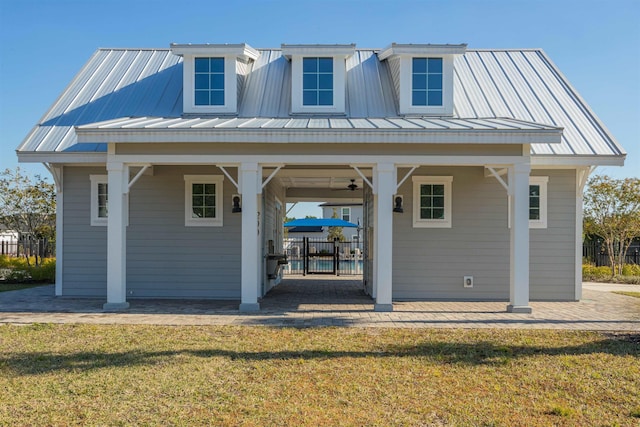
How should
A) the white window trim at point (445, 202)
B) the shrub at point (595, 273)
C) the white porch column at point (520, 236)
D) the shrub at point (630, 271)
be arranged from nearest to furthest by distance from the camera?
the white porch column at point (520, 236)
the white window trim at point (445, 202)
the shrub at point (595, 273)
the shrub at point (630, 271)

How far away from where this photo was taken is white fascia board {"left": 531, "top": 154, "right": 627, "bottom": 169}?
10.7 metres

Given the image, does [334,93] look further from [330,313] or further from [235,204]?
[330,313]

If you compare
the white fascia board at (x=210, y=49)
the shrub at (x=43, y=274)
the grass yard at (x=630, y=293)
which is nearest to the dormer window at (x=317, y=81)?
the white fascia board at (x=210, y=49)

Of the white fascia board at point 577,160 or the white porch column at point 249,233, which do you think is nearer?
the white porch column at point 249,233

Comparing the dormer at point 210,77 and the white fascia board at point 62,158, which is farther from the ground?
the dormer at point 210,77

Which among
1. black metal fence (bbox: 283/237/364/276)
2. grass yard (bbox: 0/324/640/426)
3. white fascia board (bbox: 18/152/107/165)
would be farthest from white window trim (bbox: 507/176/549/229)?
white fascia board (bbox: 18/152/107/165)

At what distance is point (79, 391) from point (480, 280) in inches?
344

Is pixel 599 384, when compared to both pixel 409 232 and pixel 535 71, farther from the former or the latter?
pixel 535 71

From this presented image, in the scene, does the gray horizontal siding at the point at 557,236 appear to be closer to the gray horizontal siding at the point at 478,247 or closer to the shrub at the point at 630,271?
the gray horizontal siding at the point at 478,247

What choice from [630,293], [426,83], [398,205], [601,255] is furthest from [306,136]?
[601,255]

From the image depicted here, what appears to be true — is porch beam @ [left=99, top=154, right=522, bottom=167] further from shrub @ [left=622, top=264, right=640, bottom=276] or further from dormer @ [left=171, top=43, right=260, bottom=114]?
shrub @ [left=622, top=264, right=640, bottom=276]

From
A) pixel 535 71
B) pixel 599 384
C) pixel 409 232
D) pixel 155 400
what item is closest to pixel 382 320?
pixel 409 232

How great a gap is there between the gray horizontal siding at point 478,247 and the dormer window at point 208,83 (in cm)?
479

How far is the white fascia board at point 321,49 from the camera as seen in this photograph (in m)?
12.1
